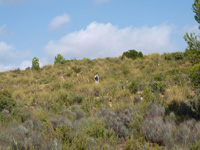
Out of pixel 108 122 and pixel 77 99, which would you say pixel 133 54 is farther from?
pixel 108 122

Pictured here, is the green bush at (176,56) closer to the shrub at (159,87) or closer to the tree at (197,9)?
the shrub at (159,87)

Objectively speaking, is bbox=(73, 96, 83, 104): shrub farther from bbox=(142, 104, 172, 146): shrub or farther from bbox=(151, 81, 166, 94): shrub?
bbox=(142, 104, 172, 146): shrub

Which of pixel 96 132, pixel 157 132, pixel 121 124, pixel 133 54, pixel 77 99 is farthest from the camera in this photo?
pixel 133 54

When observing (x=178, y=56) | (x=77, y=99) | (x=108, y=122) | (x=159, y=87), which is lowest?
(x=108, y=122)

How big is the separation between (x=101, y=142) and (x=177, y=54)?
2133 centimetres

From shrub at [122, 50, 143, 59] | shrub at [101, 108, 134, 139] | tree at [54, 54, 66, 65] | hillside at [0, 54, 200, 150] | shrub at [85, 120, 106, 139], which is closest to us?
hillside at [0, 54, 200, 150]

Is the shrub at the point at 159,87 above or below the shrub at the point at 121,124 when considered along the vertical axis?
above

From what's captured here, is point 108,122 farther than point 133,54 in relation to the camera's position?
No

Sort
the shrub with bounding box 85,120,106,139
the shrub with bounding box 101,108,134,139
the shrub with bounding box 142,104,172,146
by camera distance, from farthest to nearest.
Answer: the shrub with bounding box 101,108,134,139, the shrub with bounding box 85,120,106,139, the shrub with bounding box 142,104,172,146

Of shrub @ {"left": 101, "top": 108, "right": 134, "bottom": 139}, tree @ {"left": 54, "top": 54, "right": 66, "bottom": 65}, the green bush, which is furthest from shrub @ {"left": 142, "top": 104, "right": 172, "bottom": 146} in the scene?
tree @ {"left": 54, "top": 54, "right": 66, "bottom": 65}

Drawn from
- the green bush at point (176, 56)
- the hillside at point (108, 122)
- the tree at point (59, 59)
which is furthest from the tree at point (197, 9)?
the tree at point (59, 59)

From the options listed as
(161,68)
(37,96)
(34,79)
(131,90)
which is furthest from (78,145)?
(34,79)

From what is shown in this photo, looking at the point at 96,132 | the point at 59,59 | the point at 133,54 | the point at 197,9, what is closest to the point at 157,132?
the point at 96,132

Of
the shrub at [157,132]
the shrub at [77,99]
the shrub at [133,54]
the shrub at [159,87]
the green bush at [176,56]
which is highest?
the shrub at [133,54]
